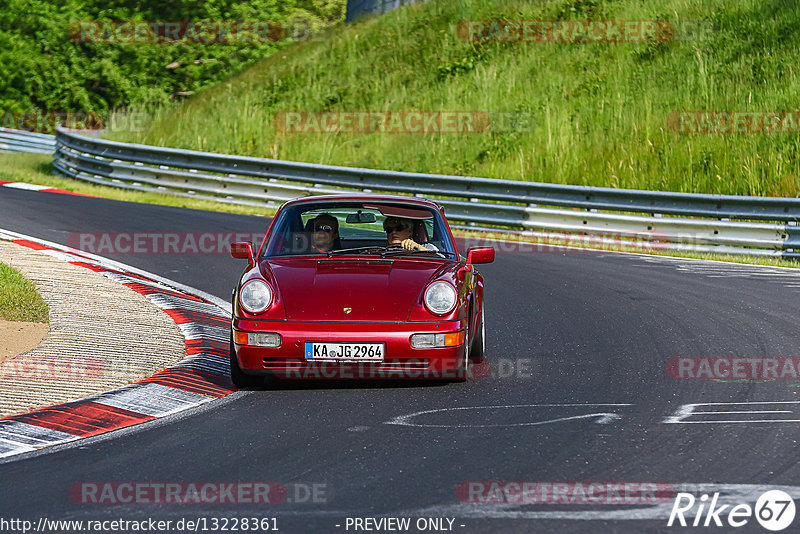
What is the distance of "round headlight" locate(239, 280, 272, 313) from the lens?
714cm

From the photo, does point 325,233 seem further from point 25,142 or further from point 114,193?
point 25,142

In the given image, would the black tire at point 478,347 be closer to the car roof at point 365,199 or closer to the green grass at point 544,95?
the car roof at point 365,199

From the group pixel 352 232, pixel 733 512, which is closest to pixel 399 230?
pixel 352 232

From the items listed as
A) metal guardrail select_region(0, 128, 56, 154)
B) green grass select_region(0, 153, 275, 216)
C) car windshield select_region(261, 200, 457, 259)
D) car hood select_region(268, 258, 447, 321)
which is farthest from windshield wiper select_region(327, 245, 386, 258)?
metal guardrail select_region(0, 128, 56, 154)

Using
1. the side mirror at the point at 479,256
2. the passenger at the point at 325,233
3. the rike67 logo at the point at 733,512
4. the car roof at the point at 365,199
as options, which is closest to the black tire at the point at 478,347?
the side mirror at the point at 479,256

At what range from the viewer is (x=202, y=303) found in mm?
10570

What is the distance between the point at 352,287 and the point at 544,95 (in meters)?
18.8

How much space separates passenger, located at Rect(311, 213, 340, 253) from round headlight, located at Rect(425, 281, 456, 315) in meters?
1.23

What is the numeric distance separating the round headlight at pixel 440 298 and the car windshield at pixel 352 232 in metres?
0.81

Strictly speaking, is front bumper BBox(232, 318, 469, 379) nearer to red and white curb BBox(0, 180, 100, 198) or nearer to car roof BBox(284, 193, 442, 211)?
car roof BBox(284, 193, 442, 211)

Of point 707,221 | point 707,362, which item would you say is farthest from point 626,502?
point 707,221

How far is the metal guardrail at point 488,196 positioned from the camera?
15.7 m

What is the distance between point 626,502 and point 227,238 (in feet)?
37.5

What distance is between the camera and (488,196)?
18453 mm
